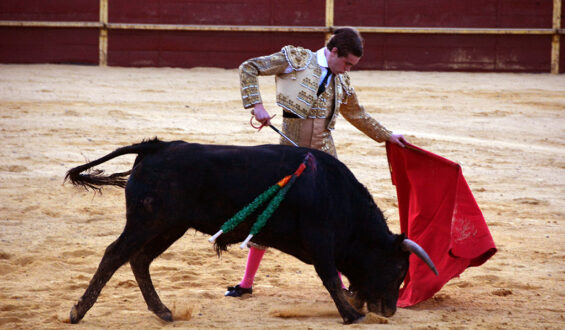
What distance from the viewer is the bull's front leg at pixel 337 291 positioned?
10.0 feet

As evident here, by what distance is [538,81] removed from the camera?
10883 millimetres

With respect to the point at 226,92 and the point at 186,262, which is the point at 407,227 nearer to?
the point at 186,262

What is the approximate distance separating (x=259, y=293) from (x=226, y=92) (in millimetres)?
6481

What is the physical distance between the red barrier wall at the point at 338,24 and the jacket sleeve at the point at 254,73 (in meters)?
8.29

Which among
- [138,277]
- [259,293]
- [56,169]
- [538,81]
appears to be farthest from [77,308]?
[538,81]

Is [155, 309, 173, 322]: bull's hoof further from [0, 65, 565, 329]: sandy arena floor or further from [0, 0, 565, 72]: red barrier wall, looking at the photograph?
[0, 0, 565, 72]: red barrier wall

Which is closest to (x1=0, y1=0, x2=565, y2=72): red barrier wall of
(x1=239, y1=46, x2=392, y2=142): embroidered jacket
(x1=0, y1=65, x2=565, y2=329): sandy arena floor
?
(x1=0, y1=65, x2=565, y2=329): sandy arena floor

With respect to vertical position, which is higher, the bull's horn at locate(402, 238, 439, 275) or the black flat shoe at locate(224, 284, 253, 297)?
the bull's horn at locate(402, 238, 439, 275)

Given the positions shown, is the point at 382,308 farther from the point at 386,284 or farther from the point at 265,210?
the point at 265,210

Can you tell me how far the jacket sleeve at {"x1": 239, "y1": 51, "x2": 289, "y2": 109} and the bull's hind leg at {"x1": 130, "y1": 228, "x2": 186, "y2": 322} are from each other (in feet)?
2.15

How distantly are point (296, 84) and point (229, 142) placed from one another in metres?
3.73

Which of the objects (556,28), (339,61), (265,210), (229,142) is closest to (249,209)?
(265,210)

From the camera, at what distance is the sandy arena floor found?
10.8 ft

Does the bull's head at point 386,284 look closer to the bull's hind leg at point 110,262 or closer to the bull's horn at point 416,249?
the bull's horn at point 416,249
